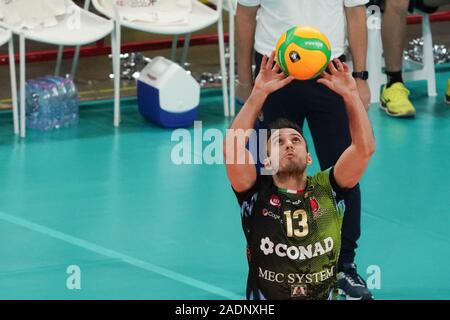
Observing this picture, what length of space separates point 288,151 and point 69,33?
393 cm

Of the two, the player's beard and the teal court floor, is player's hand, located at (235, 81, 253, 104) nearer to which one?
the player's beard

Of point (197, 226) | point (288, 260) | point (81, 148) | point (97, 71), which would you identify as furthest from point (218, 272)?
point (97, 71)

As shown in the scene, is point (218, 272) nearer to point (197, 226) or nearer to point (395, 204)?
point (197, 226)

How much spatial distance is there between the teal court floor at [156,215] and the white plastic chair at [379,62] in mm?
526

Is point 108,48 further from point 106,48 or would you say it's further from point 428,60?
point 428,60

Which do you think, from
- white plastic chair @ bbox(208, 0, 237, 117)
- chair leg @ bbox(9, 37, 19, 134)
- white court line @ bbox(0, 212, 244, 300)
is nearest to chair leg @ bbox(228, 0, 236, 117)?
white plastic chair @ bbox(208, 0, 237, 117)

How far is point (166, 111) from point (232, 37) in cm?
75

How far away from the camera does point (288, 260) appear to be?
15.8ft

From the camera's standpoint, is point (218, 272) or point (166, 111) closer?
point (218, 272)

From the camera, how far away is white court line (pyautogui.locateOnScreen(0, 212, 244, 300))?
227 inches

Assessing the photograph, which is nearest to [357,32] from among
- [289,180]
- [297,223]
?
[289,180]

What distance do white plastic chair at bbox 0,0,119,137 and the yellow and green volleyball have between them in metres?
3.70

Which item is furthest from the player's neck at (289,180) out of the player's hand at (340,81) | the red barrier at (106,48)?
the red barrier at (106,48)

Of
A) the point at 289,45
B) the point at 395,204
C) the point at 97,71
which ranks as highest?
the point at 289,45
